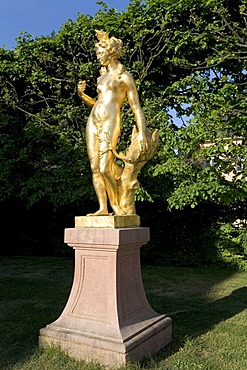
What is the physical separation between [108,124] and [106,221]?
105 centimetres

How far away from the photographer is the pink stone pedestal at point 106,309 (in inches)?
144

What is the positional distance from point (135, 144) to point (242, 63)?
5.47 meters

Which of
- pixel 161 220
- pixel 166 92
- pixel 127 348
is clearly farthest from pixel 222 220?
pixel 127 348

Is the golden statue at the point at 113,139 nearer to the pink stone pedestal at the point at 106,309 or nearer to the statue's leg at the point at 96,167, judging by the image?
the statue's leg at the point at 96,167

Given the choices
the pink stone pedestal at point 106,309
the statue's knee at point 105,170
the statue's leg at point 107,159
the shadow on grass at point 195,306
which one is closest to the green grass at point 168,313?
the shadow on grass at point 195,306

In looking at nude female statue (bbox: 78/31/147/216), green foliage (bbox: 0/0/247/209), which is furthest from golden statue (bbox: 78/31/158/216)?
green foliage (bbox: 0/0/247/209)

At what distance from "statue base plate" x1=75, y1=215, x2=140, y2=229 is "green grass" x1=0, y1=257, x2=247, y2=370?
131 centimetres

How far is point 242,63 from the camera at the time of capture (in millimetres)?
8484

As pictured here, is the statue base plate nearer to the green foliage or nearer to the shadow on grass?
the shadow on grass

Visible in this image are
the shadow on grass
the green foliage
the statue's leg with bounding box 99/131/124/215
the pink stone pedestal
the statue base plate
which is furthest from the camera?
the green foliage

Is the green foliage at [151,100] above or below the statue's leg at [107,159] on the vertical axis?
above

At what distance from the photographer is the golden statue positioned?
4125 millimetres

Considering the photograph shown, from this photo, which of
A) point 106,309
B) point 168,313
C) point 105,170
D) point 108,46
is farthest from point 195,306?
point 108,46

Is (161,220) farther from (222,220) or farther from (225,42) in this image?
(225,42)
